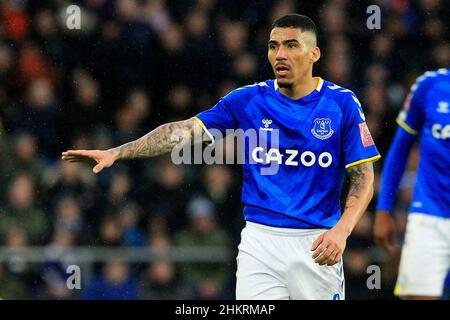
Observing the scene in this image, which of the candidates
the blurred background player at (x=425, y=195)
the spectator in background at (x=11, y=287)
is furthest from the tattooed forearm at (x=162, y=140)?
the spectator in background at (x=11, y=287)

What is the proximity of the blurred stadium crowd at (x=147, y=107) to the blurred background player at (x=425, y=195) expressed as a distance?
2.62m

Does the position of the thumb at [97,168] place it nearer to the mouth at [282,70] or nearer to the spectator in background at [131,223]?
the mouth at [282,70]

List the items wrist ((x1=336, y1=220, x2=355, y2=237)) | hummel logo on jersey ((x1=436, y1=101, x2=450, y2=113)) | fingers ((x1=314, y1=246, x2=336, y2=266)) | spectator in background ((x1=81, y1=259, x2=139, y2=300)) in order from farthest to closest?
spectator in background ((x1=81, y1=259, x2=139, y2=300)) < hummel logo on jersey ((x1=436, y1=101, x2=450, y2=113)) < wrist ((x1=336, y1=220, x2=355, y2=237)) < fingers ((x1=314, y1=246, x2=336, y2=266))

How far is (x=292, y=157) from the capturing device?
16.9 feet

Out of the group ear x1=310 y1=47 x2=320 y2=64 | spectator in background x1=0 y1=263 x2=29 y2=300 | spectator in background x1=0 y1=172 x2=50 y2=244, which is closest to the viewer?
ear x1=310 y1=47 x2=320 y2=64

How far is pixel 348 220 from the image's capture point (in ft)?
15.9

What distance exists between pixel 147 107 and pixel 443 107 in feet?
14.3

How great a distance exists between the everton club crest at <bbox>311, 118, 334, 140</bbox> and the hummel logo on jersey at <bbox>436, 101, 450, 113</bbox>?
944mm

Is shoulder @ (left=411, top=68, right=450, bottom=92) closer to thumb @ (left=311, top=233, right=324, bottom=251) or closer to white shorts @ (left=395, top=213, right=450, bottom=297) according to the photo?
white shorts @ (left=395, top=213, right=450, bottom=297)

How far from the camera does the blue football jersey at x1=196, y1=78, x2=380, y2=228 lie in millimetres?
5098

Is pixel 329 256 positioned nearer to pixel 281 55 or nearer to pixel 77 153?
pixel 281 55

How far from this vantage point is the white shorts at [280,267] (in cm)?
506

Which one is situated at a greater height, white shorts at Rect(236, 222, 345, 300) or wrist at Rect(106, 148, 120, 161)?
wrist at Rect(106, 148, 120, 161)

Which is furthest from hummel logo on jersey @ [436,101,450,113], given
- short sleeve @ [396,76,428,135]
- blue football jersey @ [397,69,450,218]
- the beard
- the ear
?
the beard
